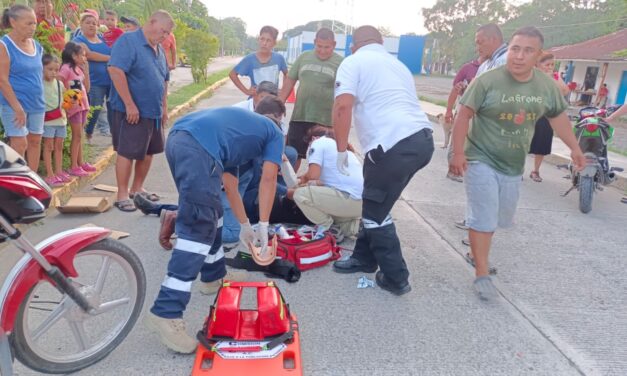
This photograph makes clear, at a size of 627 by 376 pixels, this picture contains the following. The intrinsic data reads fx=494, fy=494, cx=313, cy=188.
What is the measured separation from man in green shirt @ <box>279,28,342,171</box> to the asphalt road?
1464 millimetres

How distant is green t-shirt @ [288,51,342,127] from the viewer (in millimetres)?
5414

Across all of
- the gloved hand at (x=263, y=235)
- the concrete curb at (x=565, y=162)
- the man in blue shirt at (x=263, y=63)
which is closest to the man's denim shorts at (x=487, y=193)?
the gloved hand at (x=263, y=235)

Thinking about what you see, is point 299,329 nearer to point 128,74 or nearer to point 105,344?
point 105,344

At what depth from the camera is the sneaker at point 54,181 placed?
5.25 meters

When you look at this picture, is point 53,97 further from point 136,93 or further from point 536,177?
point 536,177

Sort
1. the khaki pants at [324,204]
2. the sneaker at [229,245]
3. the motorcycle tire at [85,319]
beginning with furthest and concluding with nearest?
the khaki pants at [324,204]
the sneaker at [229,245]
the motorcycle tire at [85,319]

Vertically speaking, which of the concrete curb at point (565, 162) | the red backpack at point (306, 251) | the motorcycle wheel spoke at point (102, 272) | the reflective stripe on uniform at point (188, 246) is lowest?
the concrete curb at point (565, 162)

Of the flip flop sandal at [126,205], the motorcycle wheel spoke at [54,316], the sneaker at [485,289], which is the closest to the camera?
the motorcycle wheel spoke at [54,316]

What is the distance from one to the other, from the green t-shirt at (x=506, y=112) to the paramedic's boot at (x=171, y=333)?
2.37 metres

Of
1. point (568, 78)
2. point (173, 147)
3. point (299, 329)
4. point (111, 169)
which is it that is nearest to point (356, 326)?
point (299, 329)

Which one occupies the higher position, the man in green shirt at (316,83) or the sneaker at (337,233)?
the man in green shirt at (316,83)

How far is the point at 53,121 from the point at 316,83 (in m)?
2.81

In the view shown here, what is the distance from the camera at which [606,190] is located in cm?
768

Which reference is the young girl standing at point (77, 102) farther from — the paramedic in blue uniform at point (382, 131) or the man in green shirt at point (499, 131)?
the man in green shirt at point (499, 131)
